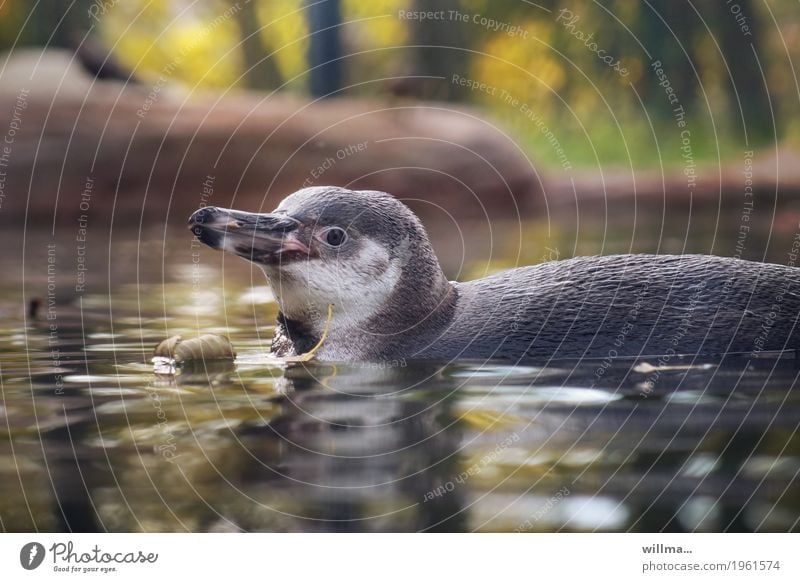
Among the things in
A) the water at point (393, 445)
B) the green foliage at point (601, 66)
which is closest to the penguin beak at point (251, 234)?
the water at point (393, 445)

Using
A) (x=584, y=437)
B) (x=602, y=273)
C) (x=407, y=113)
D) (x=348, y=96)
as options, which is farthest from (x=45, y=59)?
(x=584, y=437)

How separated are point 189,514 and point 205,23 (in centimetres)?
2727

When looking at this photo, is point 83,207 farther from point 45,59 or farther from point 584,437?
point 584,437

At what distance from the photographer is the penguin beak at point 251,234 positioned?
582 cm

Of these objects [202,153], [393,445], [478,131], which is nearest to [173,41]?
[478,131]

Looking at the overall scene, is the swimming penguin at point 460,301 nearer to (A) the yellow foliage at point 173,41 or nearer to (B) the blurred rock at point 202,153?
(B) the blurred rock at point 202,153

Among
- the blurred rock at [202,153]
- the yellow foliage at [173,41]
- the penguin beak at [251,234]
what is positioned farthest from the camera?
the yellow foliage at [173,41]

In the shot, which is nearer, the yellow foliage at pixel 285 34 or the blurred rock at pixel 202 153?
the blurred rock at pixel 202 153

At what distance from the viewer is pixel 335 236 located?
606 cm
